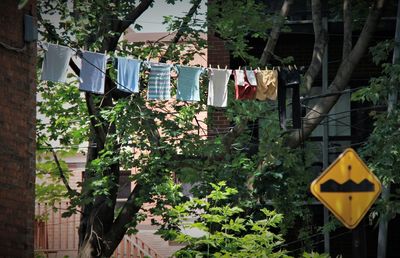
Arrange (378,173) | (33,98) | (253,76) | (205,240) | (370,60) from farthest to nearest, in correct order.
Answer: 1. (370,60)
2. (253,76)
3. (378,173)
4. (205,240)
5. (33,98)

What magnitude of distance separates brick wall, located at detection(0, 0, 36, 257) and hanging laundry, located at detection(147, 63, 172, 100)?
533 cm

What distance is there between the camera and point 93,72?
19.9 m

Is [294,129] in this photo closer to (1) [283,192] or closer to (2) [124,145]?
(1) [283,192]

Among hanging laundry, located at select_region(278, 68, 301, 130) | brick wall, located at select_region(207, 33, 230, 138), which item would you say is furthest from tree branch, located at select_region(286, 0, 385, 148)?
brick wall, located at select_region(207, 33, 230, 138)

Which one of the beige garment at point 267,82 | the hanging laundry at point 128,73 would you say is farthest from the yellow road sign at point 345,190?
the beige garment at point 267,82

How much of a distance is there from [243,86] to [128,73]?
2.13 metres

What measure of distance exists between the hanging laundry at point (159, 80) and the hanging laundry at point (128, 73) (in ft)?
1.03

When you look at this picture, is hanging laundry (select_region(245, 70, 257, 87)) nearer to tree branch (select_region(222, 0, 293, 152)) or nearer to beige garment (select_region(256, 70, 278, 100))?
beige garment (select_region(256, 70, 278, 100))

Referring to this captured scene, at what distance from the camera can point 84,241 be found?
22.9 metres

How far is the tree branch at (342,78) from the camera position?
72.8 ft

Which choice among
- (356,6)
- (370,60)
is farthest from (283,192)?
(370,60)

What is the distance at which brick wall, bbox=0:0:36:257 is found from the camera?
14414 millimetres

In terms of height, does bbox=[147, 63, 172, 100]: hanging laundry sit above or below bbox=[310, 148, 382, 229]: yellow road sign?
above

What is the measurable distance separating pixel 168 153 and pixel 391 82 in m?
4.37
